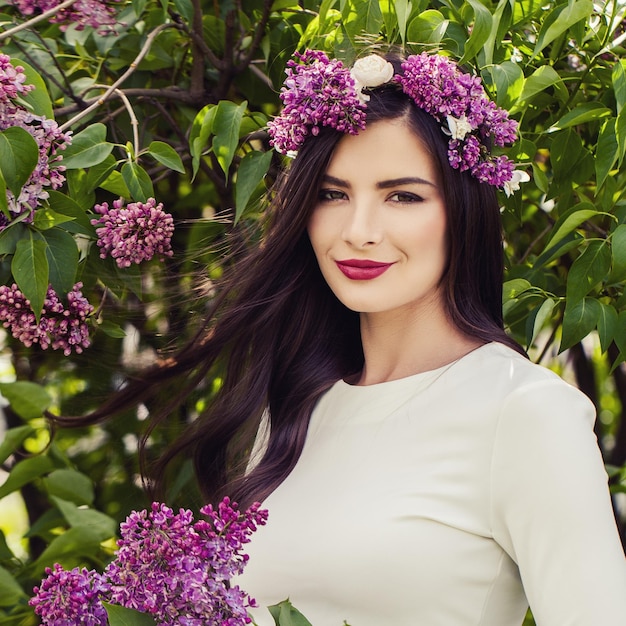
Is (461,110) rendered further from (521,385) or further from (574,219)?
(521,385)

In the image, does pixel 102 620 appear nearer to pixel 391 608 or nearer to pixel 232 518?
pixel 232 518

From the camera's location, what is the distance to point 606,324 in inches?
55.5

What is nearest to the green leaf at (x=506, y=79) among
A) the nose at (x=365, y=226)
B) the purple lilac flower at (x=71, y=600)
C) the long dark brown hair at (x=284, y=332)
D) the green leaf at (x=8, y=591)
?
the long dark brown hair at (x=284, y=332)

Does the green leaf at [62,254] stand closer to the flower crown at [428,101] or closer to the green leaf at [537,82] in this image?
the flower crown at [428,101]

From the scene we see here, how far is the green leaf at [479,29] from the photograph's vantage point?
126 centimetres

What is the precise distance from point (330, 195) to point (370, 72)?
18 centimetres

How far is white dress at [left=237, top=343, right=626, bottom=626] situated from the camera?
1193 mm

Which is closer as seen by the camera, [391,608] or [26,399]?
[391,608]

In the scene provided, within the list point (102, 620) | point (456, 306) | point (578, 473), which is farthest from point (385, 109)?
point (102, 620)

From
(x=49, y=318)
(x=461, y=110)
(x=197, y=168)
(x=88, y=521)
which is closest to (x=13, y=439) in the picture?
(x=88, y=521)

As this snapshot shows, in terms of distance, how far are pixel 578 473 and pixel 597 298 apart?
1.43 ft

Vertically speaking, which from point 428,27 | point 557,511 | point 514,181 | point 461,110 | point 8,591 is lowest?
point 8,591

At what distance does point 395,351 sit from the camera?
1560 mm

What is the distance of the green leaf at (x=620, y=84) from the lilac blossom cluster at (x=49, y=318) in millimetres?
741
